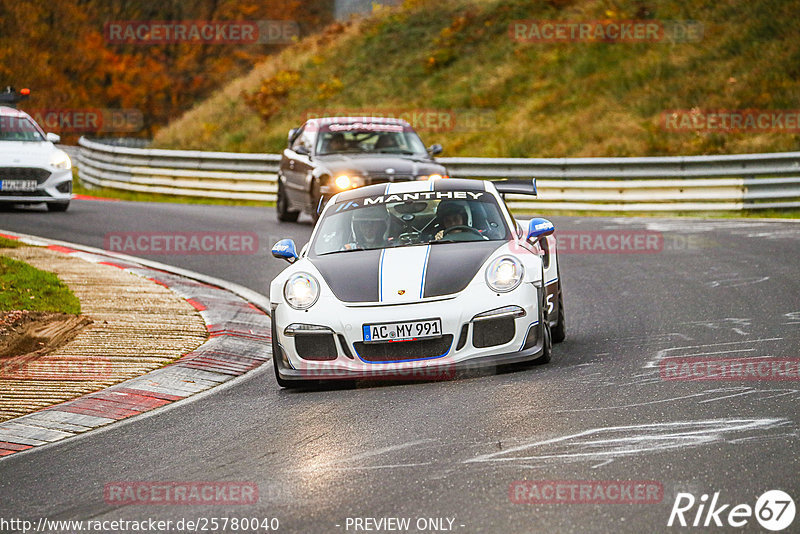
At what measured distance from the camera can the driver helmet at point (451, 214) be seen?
351 inches

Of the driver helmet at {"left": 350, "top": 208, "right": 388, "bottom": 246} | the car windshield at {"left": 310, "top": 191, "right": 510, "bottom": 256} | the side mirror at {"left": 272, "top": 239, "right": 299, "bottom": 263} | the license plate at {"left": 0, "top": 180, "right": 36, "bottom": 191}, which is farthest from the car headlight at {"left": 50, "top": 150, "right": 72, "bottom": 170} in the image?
the side mirror at {"left": 272, "top": 239, "right": 299, "bottom": 263}

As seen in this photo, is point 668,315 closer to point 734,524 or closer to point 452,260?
point 452,260

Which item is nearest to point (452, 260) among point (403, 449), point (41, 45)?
point (403, 449)

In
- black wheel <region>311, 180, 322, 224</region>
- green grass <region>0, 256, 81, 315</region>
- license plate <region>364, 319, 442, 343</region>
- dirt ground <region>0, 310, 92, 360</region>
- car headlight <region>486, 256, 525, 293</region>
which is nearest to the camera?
license plate <region>364, 319, 442, 343</region>

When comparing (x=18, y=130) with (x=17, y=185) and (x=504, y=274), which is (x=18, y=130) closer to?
(x=17, y=185)

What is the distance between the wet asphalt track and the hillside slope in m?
16.5

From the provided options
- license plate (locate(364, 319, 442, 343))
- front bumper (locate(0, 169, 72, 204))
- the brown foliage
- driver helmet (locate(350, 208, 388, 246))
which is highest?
the brown foliage

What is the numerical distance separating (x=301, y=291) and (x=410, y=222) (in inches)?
53.3

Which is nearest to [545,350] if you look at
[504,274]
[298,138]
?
[504,274]

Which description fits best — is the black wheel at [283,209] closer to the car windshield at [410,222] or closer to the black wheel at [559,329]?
the car windshield at [410,222]

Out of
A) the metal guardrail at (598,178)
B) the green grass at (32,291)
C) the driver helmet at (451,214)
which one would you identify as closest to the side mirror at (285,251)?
the driver helmet at (451,214)

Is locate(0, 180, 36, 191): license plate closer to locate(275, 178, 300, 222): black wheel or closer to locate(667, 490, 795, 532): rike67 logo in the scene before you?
locate(275, 178, 300, 222): black wheel

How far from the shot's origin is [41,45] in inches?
2213

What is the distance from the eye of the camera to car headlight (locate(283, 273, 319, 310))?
7.87 metres
